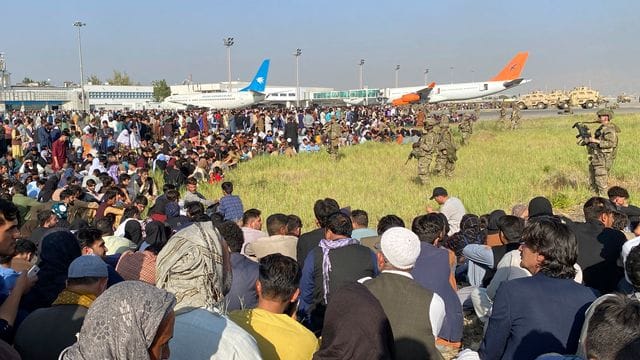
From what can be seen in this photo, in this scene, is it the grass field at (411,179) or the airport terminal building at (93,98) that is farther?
the airport terminal building at (93,98)

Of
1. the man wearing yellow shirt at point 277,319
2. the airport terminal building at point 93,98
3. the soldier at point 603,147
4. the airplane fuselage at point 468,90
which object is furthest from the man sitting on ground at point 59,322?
the airplane fuselage at point 468,90

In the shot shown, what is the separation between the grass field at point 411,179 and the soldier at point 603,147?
0.54 meters

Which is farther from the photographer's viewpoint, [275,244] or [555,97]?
[555,97]

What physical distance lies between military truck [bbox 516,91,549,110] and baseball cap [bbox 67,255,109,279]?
56.4 meters

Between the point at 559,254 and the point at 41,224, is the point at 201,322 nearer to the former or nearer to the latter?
the point at 559,254

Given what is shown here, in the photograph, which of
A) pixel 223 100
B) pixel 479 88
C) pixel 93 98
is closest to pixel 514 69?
pixel 479 88

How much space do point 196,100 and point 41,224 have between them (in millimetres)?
51144

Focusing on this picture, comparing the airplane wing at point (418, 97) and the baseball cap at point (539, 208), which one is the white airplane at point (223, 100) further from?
the baseball cap at point (539, 208)

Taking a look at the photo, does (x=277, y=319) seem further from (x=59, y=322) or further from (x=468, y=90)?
(x=468, y=90)

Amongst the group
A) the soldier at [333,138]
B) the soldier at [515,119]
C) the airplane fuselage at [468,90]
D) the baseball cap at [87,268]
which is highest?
the airplane fuselage at [468,90]

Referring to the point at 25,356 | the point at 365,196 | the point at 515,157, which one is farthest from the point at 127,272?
the point at 515,157

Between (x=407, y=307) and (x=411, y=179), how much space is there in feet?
40.6

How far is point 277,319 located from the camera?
113 inches

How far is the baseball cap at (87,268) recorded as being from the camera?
10.3 ft
